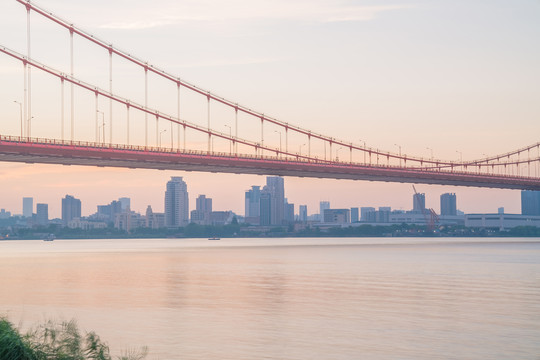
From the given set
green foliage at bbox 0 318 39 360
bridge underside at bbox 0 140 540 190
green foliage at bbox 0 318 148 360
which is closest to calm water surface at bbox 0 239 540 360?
green foliage at bbox 0 318 148 360

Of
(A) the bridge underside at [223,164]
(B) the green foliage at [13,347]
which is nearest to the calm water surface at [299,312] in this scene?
(B) the green foliage at [13,347]

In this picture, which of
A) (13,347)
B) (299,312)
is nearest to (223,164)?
(299,312)

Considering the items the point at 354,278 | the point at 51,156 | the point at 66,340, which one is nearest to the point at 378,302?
the point at 354,278

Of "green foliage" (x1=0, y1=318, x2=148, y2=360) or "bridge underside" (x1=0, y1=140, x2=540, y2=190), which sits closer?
"green foliage" (x1=0, y1=318, x2=148, y2=360)

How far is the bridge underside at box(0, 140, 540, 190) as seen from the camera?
65188 mm

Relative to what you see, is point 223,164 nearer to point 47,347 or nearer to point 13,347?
point 47,347

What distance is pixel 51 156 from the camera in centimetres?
6538

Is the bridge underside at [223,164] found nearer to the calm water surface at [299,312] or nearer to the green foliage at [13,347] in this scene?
the calm water surface at [299,312]

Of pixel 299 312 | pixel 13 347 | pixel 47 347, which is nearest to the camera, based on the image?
pixel 13 347

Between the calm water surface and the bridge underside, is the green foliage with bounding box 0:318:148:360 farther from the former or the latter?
the bridge underside

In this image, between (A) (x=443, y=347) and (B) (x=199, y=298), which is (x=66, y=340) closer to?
(A) (x=443, y=347)

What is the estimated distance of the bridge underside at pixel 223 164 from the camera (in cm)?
6519

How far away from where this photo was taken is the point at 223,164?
77938 millimetres

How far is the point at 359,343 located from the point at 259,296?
1278 centimetres
